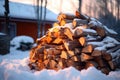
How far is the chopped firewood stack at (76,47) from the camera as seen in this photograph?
22.5 ft

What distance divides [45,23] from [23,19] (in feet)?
8.16

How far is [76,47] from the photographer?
7.16 meters

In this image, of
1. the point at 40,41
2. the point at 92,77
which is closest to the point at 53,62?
the point at 40,41

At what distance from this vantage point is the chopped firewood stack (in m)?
6.84

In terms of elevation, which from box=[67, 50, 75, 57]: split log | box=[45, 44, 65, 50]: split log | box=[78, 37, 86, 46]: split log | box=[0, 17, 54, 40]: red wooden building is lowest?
box=[0, 17, 54, 40]: red wooden building

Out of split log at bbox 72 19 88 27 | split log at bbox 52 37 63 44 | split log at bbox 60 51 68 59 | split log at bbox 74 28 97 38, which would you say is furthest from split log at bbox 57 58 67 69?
split log at bbox 72 19 88 27

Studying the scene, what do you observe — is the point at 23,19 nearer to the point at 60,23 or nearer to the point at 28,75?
the point at 60,23

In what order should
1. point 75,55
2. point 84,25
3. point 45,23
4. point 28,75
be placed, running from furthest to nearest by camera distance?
point 45,23
point 84,25
point 75,55
point 28,75

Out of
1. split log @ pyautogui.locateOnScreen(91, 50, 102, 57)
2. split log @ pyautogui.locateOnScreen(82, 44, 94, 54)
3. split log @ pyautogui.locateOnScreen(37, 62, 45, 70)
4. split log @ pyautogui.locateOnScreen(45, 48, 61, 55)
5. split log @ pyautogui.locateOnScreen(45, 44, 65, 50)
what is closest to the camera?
split log @ pyautogui.locateOnScreen(91, 50, 102, 57)

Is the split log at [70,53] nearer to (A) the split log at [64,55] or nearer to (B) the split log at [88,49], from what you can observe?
(A) the split log at [64,55]

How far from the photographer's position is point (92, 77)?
5.90 metres

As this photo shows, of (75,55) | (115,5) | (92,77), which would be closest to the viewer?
(92,77)

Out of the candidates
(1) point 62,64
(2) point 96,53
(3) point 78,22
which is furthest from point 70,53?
(3) point 78,22

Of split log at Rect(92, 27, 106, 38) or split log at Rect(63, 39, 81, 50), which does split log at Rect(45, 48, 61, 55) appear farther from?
split log at Rect(92, 27, 106, 38)
